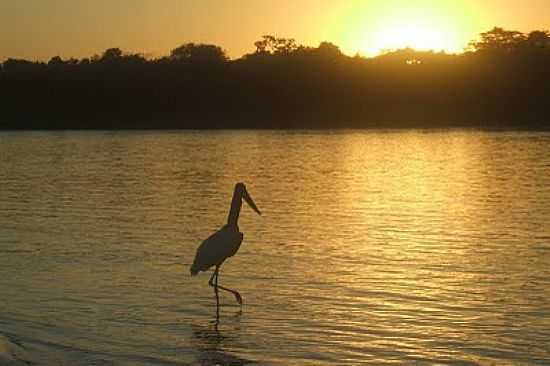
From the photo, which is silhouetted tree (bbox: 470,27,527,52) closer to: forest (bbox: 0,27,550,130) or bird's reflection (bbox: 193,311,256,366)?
forest (bbox: 0,27,550,130)

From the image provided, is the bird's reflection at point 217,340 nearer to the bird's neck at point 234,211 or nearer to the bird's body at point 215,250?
the bird's body at point 215,250

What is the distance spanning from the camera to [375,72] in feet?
330

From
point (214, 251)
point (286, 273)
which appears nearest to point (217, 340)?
point (214, 251)

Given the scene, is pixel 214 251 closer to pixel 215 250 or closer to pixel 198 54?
pixel 215 250

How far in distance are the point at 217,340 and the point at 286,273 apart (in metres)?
3.54

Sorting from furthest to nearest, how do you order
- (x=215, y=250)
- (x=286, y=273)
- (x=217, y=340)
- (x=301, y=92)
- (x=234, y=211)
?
(x=301, y=92)
(x=286, y=273)
(x=234, y=211)
(x=215, y=250)
(x=217, y=340)

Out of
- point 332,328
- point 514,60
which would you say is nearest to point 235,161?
point 332,328

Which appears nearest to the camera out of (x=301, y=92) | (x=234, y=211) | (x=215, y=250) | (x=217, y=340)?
(x=217, y=340)

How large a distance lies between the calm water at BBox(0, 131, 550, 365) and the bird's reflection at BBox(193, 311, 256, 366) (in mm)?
22

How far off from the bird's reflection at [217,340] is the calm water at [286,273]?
22 mm

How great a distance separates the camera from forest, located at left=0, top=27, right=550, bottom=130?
92688 mm

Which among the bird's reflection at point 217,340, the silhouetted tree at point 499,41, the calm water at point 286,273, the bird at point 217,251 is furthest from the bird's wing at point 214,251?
the silhouetted tree at point 499,41

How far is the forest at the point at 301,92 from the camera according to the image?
92.7 meters

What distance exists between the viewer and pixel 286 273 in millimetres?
13805
